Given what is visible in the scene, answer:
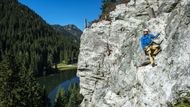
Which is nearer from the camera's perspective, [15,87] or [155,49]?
[155,49]

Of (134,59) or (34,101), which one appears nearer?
(134,59)

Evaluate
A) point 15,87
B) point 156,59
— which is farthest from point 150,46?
point 15,87

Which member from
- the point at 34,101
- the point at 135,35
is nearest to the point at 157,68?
the point at 135,35

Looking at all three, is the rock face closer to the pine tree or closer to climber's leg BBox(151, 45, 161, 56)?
climber's leg BBox(151, 45, 161, 56)

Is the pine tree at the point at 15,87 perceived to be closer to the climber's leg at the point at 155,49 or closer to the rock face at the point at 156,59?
the rock face at the point at 156,59

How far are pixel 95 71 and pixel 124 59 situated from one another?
18.4 metres

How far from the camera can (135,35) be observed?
25156 millimetres

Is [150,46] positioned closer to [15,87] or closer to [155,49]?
[155,49]

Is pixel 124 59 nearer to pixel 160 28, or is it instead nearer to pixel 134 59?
pixel 134 59

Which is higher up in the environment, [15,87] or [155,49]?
[155,49]

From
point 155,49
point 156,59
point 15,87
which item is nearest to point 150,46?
point 155,49

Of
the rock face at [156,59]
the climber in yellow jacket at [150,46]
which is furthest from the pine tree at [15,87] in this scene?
the climber in yellow jacket at [150,46]

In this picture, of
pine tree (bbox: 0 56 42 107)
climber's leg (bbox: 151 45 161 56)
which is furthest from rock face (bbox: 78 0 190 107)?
pine tree (bbox: 0 56 42 107)

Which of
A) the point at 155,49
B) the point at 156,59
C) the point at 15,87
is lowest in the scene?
the point at 15,87
